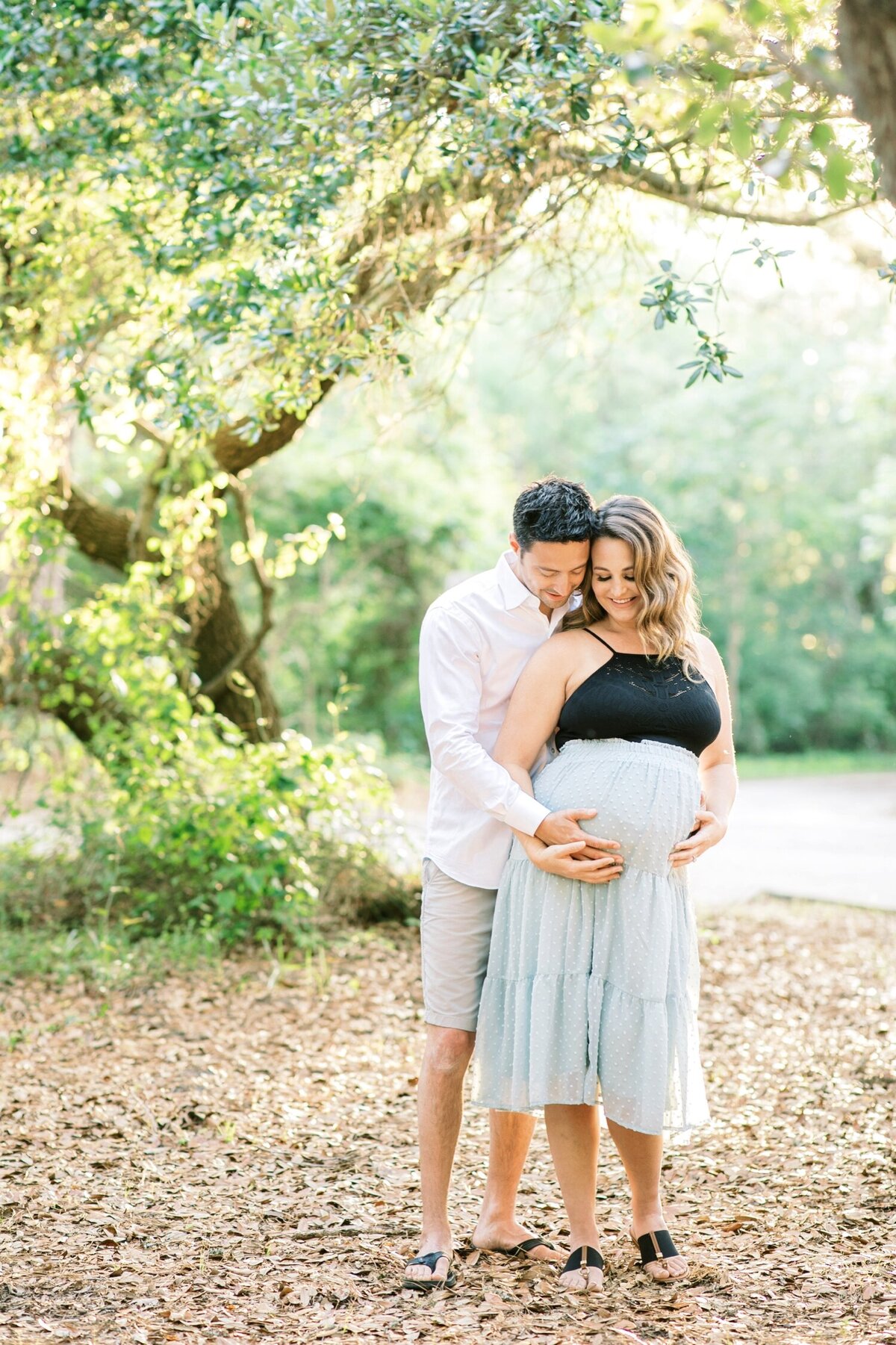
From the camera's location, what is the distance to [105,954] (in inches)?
234

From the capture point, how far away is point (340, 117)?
4336 millimetres

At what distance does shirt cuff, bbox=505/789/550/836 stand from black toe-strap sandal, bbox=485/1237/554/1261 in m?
1.11

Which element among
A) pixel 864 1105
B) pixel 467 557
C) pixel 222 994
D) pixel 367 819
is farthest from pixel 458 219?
pixel 467 557

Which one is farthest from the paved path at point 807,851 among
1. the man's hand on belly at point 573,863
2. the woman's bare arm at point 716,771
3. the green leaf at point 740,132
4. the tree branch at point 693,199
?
the green leaf at point 740,132

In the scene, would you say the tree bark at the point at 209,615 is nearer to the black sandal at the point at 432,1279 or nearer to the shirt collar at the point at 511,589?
the shirt collar at the point at 511,589

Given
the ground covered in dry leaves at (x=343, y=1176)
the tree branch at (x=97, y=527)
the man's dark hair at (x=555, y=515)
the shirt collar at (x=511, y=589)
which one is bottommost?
the ground covered in dry leaves at (x=343, y=1176)

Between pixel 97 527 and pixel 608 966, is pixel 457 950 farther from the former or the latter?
pixel 97 527

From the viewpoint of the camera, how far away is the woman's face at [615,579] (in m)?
3.07

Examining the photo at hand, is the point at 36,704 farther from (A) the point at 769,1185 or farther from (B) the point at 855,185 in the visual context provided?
(B) the point at 855,185

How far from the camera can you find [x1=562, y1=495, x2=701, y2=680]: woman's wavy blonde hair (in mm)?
3078

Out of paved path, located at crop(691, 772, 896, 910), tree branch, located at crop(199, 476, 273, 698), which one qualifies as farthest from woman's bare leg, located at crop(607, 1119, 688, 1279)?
paved path, located at crop(691, 772, 896, 910)

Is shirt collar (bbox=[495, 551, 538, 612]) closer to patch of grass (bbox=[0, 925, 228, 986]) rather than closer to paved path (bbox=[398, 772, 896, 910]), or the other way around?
patch of grass (bbox=[0, 925, 228, 986])

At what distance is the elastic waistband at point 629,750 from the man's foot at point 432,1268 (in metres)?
1.25

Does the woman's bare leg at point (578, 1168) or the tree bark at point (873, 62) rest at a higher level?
the tree bark at point (873, 62)
